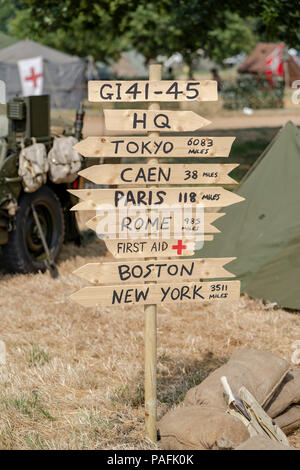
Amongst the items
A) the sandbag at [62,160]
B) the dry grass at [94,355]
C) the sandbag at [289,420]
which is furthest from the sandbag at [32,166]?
the sandbag at [289,420]

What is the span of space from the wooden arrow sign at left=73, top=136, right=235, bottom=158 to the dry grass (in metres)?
1.55

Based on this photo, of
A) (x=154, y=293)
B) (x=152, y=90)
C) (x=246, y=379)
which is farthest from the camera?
(x=246, y=379)

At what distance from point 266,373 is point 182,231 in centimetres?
103

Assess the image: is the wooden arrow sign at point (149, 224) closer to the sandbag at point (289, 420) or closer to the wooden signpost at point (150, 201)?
the wooden signpost at point (150, 201)

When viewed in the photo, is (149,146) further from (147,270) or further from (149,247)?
(147,270)

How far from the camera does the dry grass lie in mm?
4172

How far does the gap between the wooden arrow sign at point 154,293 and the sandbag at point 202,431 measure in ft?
2.01

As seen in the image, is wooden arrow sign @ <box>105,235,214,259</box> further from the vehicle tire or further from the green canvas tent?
the vehicle tire

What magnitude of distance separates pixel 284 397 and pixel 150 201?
4.80ft

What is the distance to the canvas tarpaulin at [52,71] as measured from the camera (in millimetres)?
25906

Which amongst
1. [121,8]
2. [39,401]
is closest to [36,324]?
[39,401]

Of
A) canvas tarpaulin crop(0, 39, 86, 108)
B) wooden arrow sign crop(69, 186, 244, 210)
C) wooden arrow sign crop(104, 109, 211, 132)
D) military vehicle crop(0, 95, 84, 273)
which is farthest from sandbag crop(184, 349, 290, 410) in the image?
canvas tarpaulin crop(0, 39, 86, 108)

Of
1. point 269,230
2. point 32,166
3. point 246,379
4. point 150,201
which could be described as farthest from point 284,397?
point 32,166

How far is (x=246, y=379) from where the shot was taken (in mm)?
4246
